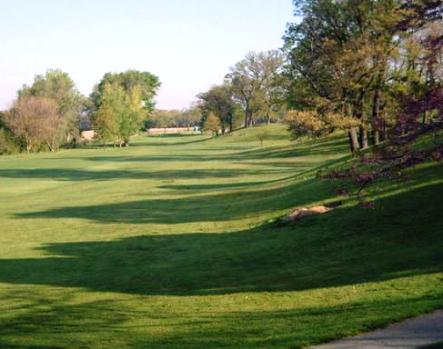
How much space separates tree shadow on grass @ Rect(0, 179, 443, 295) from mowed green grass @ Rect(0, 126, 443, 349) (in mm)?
57

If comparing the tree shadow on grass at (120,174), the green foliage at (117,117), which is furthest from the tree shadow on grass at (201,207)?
the green foliage at (117,117)

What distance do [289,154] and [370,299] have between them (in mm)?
65150

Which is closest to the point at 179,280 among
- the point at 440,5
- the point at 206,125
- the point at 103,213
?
the point at 440,5

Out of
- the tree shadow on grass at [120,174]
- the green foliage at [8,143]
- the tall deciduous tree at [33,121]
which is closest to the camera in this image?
the tree shadow on grass at [120,174]

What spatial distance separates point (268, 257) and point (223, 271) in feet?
5.46

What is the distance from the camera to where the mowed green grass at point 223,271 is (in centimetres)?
1081

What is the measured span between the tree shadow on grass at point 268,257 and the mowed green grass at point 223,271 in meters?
0.06

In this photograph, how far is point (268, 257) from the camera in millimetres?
17812

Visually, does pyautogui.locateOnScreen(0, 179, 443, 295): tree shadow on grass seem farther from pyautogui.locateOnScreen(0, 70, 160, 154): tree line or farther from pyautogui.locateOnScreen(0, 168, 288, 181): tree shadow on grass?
pyautogui.locateOnScreen(0, 70, 160, 154): tree line

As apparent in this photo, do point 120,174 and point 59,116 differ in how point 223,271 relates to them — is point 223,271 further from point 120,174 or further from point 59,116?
point 59,116

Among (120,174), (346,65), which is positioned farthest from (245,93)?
(346,65)

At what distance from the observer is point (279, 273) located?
1567 centimetres

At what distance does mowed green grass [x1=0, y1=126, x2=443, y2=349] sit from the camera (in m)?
10.8

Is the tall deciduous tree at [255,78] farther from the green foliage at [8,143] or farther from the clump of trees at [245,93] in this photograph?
the green foliage at [8,143]
